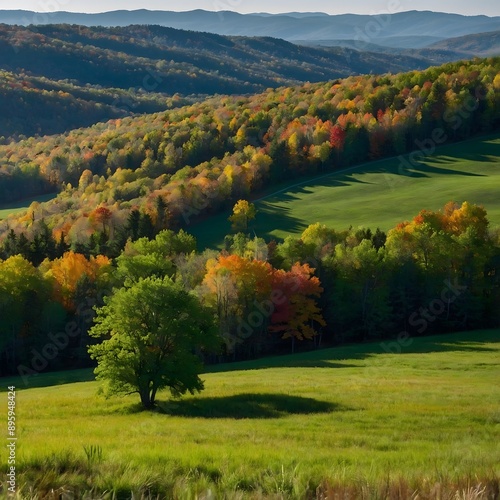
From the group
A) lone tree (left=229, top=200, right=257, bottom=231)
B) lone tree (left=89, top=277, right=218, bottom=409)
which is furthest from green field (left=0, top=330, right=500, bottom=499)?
lone tree (left=229, top=200, right=257, bottom=231)

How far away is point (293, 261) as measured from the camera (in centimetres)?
6869

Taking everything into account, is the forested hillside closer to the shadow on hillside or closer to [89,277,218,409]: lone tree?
[89,277,218,409]: lone tree

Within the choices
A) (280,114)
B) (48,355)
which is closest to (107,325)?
(48,355)

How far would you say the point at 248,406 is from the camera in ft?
97.5

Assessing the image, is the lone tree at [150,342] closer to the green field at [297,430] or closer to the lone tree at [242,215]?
the green field at [297,430]

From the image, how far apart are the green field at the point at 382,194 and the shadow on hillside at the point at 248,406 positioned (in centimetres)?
6005

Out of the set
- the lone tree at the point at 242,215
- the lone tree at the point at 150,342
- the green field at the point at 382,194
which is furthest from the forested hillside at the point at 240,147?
the lone tree at the point at 150,342

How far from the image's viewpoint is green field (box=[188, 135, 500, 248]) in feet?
313

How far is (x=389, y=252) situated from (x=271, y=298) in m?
13.3

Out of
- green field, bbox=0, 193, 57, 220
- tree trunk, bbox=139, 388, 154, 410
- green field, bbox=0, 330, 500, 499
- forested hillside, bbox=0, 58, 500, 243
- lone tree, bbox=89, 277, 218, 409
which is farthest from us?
green field, bbox=0, 193, 57, 220

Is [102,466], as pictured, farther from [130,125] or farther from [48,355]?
[130,125]

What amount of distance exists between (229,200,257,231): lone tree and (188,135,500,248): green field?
1.58 metres

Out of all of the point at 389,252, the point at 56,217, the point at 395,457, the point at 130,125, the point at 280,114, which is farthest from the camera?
the point at 130,125

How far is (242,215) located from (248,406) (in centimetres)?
6787
